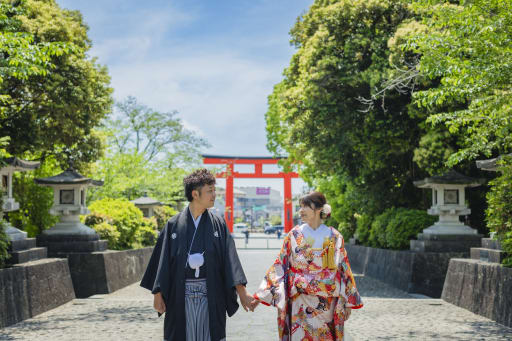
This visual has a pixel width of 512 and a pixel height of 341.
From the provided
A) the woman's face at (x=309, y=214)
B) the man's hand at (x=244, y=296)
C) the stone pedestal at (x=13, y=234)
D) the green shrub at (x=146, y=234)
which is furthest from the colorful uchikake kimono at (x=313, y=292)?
the green shrub at (x=146, y=234)

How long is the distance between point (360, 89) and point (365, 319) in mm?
8507

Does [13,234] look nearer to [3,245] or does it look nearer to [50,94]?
[3,245]

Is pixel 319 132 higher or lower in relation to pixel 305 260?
higher

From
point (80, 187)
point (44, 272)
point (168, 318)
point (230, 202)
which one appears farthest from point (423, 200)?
point (230, 202)

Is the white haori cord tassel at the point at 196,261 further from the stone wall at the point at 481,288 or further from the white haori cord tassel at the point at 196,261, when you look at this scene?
the stone wall at the point at 481,288

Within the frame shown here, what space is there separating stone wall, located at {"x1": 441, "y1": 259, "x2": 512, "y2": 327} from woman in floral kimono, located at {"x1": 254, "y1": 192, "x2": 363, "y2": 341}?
14.7 feet

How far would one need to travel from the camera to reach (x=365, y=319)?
904cm

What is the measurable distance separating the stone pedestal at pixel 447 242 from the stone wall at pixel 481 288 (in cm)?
→ 227

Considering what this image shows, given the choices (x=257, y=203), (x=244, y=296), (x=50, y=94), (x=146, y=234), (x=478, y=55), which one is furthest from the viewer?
(x=257, y=203)

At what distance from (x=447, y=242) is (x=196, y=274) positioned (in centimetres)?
1078

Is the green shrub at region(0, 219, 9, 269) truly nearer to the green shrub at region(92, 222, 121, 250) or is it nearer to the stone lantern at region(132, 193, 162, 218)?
the green shrub at region(92, 222, 121, 250)

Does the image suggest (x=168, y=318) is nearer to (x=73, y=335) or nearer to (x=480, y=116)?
(x=73, y=335)

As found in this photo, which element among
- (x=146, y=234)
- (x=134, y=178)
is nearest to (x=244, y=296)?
(x=146, y=234)

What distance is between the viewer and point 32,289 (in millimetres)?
9711
